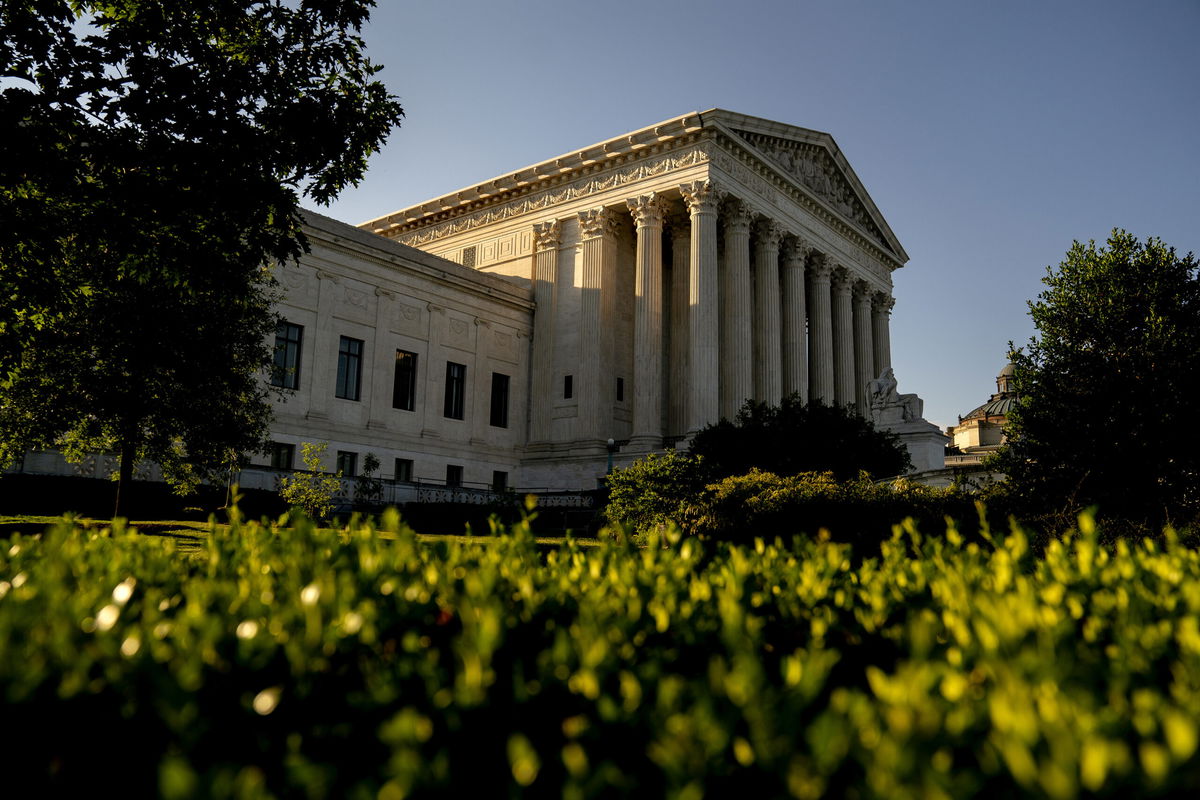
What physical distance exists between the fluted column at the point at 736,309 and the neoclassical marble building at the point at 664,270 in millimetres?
80

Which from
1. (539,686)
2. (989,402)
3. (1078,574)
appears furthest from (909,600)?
(989,402)

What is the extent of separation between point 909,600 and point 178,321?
20403mm

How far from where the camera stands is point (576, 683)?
253cm

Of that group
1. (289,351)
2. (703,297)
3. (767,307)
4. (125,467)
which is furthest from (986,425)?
(125,467)

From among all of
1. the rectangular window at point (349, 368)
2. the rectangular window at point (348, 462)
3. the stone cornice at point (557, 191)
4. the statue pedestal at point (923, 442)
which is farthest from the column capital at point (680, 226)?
the rectangular window at point (348, 462)

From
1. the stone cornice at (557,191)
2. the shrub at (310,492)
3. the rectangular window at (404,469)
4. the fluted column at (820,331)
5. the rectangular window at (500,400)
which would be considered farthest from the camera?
the fluted column at (820,331)

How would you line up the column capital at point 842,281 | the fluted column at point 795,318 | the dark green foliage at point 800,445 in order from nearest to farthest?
the dark green foliage at point 800,445 < the fluted column at point 795,318 < the column capital at point 842,281

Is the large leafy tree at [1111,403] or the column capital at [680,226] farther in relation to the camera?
the column capital at [680,226]

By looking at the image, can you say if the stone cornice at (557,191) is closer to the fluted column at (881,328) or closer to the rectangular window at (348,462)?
the rectangular window at (348,462)

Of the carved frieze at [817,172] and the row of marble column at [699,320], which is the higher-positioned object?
the carved frieze at [817,172]

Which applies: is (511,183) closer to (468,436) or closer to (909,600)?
(468,436)

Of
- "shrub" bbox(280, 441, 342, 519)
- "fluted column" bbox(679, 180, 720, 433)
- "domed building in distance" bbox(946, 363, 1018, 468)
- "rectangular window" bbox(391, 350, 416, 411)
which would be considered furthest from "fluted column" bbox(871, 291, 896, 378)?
"shrub" bbox(280, 441, 342, 519)

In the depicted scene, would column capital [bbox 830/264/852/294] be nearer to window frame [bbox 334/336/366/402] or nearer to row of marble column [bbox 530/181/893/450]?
row of marble column [bbox 530/181/893/450]

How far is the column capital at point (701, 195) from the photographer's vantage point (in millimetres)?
43750
